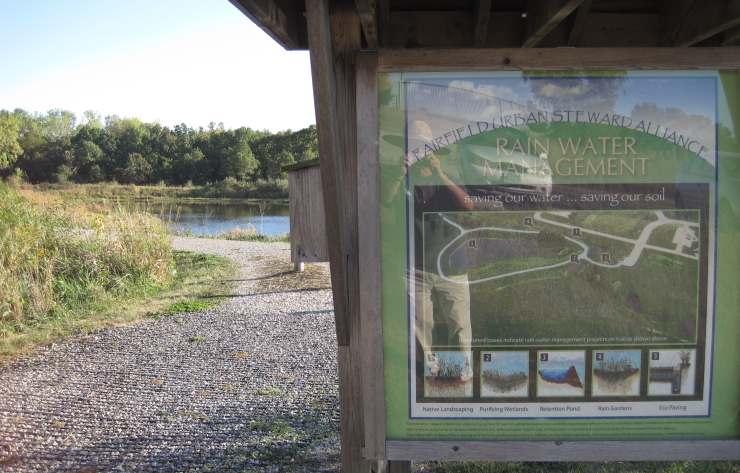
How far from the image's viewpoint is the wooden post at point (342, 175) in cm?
196

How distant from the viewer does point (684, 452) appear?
2.21 meters

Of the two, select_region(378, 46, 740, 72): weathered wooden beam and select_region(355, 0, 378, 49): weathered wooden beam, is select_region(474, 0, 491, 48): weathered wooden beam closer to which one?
select_region(378, 46, 740, 72): weathered wooden beam

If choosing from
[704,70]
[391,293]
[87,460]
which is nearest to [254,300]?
[87,460]

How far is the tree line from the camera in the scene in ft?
202

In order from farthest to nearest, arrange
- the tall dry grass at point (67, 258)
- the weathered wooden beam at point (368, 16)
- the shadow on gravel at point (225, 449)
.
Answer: the tall dry grass at point (67, 258), the shadow on gravel at point (225, 449), the weathered wooden beam at point (368, 16)

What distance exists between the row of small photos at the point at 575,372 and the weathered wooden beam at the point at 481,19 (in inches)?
51.7

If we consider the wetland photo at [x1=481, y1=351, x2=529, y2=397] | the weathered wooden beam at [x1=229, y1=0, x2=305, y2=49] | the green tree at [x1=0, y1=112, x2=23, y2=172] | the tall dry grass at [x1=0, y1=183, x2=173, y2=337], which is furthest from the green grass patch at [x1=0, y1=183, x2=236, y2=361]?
the green tree at [x1=0, y1=112, x2=23, y2=172]

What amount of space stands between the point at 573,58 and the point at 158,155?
67758 millimetres

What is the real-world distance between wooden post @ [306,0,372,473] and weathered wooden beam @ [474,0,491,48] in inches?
19.3

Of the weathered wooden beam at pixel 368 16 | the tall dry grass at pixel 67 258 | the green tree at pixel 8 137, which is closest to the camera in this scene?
the weathered wooden beam at pixel 368 16

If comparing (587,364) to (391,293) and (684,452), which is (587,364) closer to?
(684,452)

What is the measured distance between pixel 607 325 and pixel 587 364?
0.55 feet

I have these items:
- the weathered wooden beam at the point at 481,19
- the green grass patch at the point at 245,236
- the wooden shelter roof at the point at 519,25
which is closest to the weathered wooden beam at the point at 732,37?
the wooden shelter roof at the point at 519,25

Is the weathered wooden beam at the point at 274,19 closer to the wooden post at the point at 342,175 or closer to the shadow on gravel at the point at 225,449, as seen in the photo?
the wooden post at the point at 342,175
